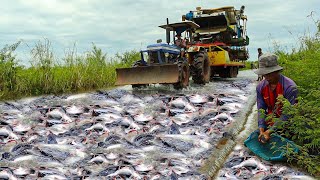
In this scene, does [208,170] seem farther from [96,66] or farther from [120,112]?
[96,66]

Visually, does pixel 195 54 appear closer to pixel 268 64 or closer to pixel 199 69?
pixel 199 69

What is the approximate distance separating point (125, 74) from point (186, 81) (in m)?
1.46

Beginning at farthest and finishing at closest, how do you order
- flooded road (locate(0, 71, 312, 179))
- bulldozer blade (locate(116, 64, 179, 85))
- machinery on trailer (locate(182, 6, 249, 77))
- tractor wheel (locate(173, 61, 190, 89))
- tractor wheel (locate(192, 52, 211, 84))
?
1. machinery on trailer (locate(182, 6, 249, 77))
2. tractor wheel (locate(192, 52, 211, 84))
3. tractor wheel (locate(173, 61, 190, 89))
4. bulldozer blade (locate(116, 64, 179, 85))
5. flooded road (locate(0, 71, 312, 179))

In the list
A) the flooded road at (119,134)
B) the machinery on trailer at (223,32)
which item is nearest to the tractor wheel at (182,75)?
the flooded road at (119,134)

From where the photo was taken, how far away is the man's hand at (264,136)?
507 centimetres

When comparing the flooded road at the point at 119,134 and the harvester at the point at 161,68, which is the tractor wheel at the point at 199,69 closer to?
the harvester at the point at 161,68

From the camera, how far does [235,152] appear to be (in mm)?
5445

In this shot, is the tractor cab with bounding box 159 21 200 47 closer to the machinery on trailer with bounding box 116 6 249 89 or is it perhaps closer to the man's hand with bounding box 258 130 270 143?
the machinery on trailer with bounding box 116 6 249 89

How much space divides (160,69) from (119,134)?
142 inches

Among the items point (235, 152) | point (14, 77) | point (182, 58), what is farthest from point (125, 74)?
point (235, 152)

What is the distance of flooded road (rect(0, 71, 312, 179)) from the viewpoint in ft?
16.4

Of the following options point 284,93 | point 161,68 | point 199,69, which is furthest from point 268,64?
point 199,69

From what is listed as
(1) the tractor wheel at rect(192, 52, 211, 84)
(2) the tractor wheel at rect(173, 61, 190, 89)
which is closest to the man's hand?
(2) the tractor wheel at rect(173, 61, 190, 89)

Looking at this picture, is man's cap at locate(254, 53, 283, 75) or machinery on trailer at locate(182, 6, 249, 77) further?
machinery on trailer at locate(182, 6, 249, 77)
